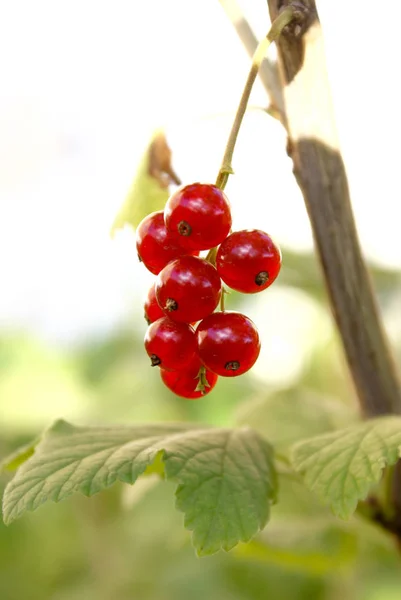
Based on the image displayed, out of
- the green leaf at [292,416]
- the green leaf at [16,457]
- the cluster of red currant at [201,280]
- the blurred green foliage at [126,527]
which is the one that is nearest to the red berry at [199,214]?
the cluster of red currant at [201,280]

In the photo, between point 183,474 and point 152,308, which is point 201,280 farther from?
point 183,474

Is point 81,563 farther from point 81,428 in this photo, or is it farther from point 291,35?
point 291,35

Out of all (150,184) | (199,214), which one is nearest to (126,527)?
(150,184)

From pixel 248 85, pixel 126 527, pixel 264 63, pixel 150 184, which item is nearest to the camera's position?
pixel 248 85

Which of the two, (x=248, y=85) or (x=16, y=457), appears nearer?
(x=248, y=85)

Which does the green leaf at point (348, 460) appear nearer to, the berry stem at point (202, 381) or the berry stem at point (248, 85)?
the berry stem at point (202, 381)

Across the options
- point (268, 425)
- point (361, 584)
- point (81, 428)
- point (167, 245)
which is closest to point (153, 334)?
point (167, 245)
